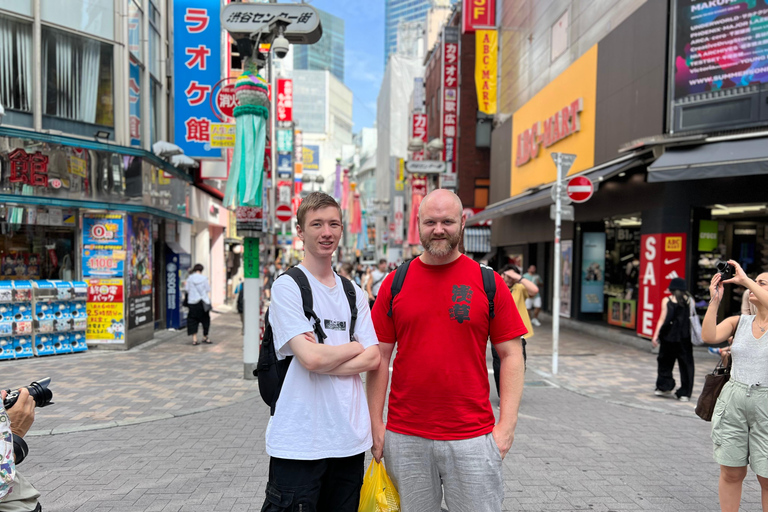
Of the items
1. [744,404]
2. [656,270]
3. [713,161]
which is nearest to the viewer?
[744,404]

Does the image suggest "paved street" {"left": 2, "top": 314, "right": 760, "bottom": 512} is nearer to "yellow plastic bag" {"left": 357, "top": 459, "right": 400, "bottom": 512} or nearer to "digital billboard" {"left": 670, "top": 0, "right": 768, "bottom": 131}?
"yellow plastic bag" {"left": 357, "top": 459, "right": 400, "bottom": 512}

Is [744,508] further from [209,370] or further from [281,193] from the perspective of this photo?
[281,193]

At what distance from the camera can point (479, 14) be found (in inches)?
980

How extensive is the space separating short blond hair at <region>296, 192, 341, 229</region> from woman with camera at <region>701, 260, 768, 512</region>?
100 inches

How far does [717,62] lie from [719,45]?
301mm

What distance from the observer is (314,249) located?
2518 millimetres

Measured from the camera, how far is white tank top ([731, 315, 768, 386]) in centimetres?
344

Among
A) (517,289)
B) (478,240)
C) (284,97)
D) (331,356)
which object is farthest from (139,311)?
(284,97)

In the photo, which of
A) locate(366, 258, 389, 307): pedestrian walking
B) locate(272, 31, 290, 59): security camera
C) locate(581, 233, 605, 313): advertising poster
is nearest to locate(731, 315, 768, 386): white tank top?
locate(272, 31, 290, 59): security camera

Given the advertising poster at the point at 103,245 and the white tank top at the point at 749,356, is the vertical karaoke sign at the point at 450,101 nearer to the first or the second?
the advertising poster at the point at 103,245

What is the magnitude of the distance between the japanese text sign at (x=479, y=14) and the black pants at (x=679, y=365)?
20750 millimetres

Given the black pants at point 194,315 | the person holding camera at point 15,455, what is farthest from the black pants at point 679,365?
the black pants at point 194,315

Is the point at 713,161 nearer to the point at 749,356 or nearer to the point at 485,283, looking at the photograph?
the point at 749,356

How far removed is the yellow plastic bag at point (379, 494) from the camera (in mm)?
2516
